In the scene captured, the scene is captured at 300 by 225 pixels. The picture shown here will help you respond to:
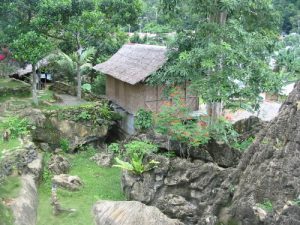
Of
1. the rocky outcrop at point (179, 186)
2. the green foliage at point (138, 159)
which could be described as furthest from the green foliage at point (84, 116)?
the rocky outcrop at point (179, 186)

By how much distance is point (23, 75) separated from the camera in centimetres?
2941

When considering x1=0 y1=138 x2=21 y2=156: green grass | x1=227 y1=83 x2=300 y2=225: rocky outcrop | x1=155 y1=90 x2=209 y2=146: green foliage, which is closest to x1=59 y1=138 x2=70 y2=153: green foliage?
x1=0 y1=138 x2=21 y2=156: green grass

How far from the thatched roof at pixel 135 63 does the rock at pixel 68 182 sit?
615cm

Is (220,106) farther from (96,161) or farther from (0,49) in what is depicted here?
(0,49)

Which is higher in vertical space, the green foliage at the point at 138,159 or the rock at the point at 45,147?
the green foliage at the point at 138,159

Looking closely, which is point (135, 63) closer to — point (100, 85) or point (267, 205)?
point (100, 85)

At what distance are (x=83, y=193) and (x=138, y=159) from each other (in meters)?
2.89

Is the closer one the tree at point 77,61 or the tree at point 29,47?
the tree at point 29,47

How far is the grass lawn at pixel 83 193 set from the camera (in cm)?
1431

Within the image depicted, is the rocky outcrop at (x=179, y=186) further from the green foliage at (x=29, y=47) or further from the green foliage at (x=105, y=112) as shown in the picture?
the green foliage at (x=29, y=47)

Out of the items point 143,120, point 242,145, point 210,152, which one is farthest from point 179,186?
point 143,120

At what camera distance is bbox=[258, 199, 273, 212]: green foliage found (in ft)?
33.6

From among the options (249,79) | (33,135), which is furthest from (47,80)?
(249,79)

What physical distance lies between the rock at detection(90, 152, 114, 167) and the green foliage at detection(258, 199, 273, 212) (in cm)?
1088
